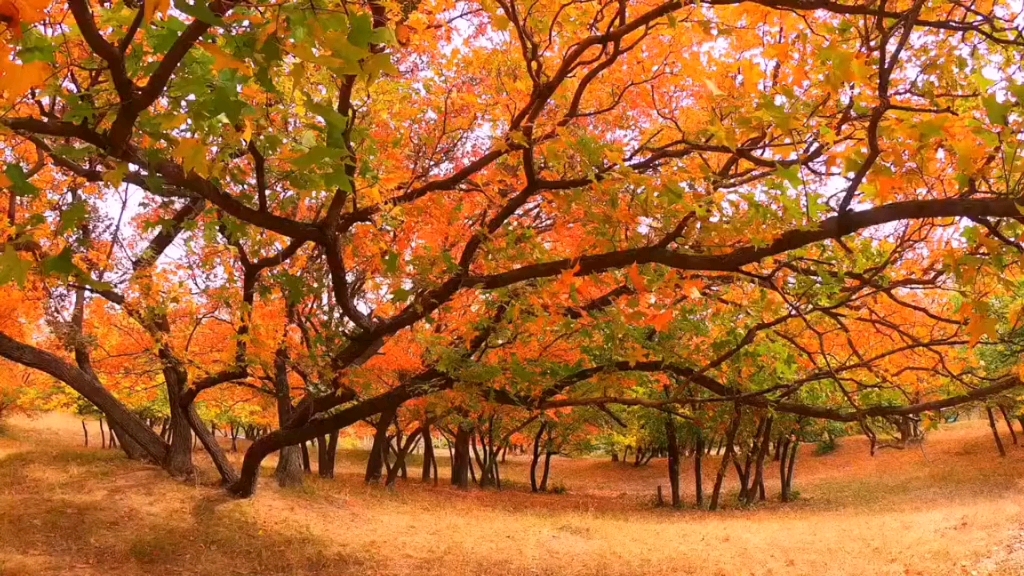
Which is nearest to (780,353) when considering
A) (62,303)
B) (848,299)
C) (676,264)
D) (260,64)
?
(848,299)

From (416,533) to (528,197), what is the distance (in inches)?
370

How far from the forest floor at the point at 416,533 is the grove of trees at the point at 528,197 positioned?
55.9 inches

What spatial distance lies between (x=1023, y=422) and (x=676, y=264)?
35293 millimetres

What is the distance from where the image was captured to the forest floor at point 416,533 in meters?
9.37

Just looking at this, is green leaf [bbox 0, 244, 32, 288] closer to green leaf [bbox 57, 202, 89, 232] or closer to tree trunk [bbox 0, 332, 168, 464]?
green leaf [bbox 57, 202, 89, 232]

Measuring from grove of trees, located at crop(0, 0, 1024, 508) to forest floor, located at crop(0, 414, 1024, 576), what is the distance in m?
1.42

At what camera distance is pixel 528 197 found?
5.75m

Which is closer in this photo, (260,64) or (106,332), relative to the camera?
(260,64)

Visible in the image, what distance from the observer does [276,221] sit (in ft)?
16.0

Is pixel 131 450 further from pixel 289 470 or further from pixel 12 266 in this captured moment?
pixel 12 266

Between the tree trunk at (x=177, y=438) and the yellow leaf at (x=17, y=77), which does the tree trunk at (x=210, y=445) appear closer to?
the tree trunk at (x=177, y=438)

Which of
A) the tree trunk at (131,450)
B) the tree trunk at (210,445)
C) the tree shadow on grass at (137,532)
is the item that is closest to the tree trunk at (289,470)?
the tree trunk at (210,445)

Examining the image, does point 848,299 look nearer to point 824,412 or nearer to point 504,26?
point 824,412

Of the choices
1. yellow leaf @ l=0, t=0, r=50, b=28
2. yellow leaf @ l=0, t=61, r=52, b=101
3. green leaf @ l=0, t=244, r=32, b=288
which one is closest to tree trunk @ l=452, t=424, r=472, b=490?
green leaf @ l=0, t=244, r=32, b=288
